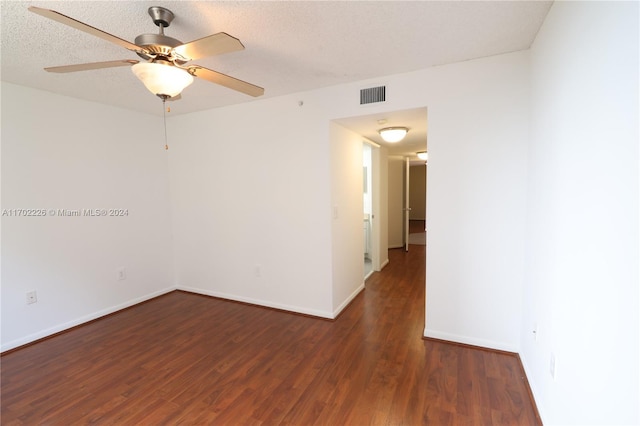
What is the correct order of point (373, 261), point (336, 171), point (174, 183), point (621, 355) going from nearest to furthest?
1. point (621, 355)
2. point (336, 171)
3. point (174, 183)
4. point (373, 261)

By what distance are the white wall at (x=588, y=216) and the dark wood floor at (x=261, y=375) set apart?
0.48m

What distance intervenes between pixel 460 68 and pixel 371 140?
6.19 ft

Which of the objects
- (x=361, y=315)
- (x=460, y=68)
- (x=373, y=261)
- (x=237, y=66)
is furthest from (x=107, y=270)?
(x=460, y=68)

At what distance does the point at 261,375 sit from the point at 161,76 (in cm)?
214

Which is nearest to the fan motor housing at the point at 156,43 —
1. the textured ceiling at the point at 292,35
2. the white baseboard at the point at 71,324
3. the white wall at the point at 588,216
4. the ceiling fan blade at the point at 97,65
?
the ceiling fan blade at the point at 97,65

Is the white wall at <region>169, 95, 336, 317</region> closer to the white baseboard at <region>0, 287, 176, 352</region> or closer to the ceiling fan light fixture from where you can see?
the white baseboard at <region>0, 287, 176, 352</region>

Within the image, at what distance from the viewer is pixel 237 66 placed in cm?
243

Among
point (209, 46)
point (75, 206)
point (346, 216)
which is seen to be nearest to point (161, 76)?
point (209, 46)

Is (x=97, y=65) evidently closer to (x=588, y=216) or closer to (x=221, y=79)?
(x=221, y=79)

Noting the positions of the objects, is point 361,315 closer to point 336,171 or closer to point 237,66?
point 336,171

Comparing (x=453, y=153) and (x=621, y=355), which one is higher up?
(x=453, y=153)

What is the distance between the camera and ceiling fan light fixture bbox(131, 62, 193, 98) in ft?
4.88

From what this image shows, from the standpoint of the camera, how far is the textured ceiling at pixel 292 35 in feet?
5.42

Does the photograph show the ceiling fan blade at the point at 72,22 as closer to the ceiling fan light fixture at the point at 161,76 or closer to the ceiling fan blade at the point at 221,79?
the ceiling fan light fixture at the point at 161,76
